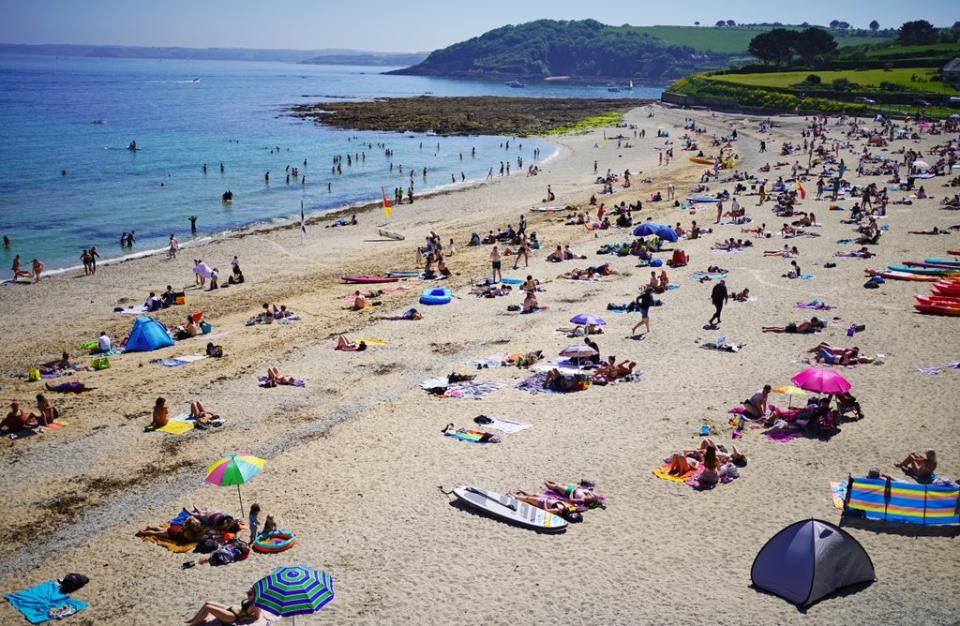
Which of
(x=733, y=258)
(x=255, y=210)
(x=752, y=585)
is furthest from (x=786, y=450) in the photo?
(x=255, y=210)

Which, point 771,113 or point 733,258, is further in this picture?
point 771,113

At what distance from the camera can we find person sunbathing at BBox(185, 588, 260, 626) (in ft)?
30.8

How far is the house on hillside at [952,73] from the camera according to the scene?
78.9 m

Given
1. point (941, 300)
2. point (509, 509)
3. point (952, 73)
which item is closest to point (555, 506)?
point (509, 509)

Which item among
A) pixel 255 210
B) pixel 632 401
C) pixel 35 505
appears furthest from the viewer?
pixel 255 210

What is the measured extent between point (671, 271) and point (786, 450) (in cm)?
1363

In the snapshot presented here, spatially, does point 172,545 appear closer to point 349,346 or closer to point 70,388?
point 70,388

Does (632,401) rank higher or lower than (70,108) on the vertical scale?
lower

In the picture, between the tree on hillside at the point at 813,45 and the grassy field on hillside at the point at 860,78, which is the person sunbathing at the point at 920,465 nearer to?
the grassy field on hillside at the point at 860,78

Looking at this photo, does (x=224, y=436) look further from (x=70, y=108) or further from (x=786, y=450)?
(x=70, y=108)

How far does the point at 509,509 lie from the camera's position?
12.0m

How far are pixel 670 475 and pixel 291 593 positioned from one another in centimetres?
691

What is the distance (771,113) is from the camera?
8875cm

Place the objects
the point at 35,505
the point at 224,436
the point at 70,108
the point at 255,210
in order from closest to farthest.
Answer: the point at 35,505 → the point at 224,436 → the point at 255,210 → the point at 70,108
